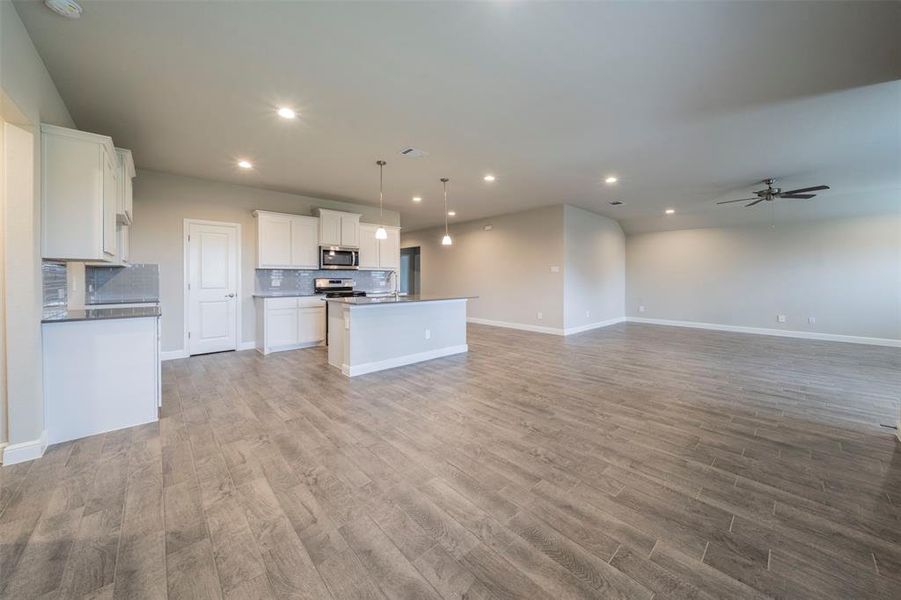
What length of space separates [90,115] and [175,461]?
3.33 meters

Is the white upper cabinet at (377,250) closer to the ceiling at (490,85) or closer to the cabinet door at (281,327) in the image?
the cabinet door at (281,327)

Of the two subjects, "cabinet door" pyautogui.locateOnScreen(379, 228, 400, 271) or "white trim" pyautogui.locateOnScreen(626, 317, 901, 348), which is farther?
"cabinet door" pyautogui.locateOnScreen(379, 228, 400, 271)

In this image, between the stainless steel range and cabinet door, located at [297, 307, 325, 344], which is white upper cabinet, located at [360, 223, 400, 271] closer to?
the stainless steel range

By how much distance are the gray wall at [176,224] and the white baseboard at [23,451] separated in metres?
2.90

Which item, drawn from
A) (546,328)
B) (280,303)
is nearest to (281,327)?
(280,303)

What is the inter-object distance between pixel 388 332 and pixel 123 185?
316 centimetres

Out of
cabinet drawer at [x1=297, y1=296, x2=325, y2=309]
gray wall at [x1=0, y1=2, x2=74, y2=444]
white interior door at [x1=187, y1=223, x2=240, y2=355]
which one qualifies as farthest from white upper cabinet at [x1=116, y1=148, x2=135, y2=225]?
cabinet drawer at [x1=297, y1=296, x2=325, y2=309]

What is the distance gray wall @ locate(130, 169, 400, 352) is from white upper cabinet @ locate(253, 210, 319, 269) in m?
0.24

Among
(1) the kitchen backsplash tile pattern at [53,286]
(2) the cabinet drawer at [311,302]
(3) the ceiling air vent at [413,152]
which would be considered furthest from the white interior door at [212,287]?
(3) the ceiling air vent at [413,152]

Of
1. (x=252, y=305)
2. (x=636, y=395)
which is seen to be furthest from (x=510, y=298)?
(x=252, y=305)

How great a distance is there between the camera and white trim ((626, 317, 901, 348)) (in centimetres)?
629

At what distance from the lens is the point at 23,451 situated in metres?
2.24

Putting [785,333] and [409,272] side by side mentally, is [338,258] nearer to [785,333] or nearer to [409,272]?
[409,272]

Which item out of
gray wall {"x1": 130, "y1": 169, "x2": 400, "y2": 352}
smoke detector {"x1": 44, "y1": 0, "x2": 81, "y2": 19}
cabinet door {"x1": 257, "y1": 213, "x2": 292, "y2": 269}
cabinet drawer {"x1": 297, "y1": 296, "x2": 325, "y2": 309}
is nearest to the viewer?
smoke detector {"x1": 44, "y1": 0, "x2": 81, "y2": 19}
